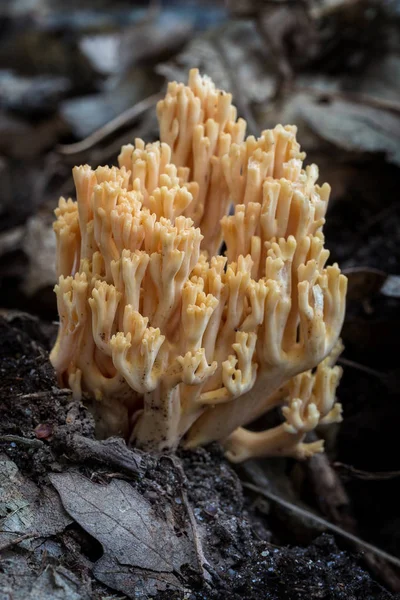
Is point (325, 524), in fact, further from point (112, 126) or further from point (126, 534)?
point (112, 126)

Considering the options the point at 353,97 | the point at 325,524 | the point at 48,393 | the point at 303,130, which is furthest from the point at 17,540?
the point at 353,97

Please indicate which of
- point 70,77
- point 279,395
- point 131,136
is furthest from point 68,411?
point 70,77

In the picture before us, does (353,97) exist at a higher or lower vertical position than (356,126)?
higher

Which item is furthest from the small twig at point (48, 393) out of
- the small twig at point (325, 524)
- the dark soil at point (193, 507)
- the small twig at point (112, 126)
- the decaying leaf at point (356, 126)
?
the small twig at point (112, 126)

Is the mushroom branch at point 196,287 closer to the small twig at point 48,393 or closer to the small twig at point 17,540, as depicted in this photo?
the small twig at point 48,393

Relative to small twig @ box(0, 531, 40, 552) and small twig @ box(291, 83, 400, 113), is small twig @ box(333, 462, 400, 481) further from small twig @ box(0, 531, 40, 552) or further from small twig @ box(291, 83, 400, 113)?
small twig @ box(291, 83, 400, 113)
